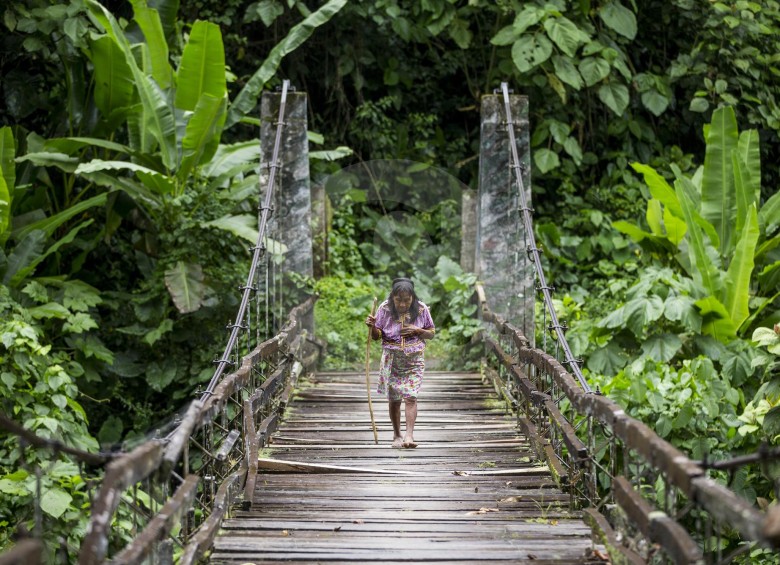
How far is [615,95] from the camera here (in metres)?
10.4

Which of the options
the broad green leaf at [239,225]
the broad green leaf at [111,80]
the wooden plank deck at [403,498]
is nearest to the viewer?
the wooden plank deck at [403,498]

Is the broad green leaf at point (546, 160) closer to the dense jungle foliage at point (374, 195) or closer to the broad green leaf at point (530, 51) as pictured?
the dense jungle foliage at point (374, 195)

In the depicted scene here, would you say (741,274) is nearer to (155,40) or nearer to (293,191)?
(293,191)

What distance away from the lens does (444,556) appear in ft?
12.2

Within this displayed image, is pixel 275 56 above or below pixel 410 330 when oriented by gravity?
above

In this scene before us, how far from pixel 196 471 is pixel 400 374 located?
5.95ft

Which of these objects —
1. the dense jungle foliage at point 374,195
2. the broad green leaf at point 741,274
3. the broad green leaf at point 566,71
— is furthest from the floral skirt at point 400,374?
the broad green leaf at point 566,71

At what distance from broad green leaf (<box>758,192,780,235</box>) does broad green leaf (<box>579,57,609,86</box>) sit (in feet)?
7.83

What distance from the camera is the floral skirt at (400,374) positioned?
222 inches

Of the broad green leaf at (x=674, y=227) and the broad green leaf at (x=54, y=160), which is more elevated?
the broad green leaf at (x=54, y=160)

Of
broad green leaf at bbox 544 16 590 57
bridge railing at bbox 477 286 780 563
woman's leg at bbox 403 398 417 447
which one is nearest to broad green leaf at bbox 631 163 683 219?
broad green leaf at bbox 544 16 590 57

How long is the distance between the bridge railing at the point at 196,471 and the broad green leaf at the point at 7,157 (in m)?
2.44

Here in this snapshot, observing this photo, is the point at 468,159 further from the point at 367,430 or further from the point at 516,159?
the point at 367,430

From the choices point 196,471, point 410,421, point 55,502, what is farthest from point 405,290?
point 55,502
